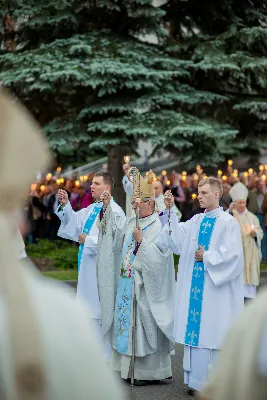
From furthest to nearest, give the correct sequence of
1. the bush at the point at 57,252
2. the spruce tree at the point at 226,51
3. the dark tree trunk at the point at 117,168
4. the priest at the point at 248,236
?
the spruce tree at the point at 226,51
the dark tree trunk at the point at 117,168
the bush at the point at 57,252
the priest at the point at 248,236

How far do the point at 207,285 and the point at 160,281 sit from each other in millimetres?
843

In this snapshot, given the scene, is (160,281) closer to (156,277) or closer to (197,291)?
(156,277)

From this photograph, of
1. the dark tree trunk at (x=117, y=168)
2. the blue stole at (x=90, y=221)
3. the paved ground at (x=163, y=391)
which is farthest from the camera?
the dark tree trunk at (x=117, y=168)

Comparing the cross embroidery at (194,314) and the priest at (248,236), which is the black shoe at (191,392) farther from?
the priest at (248,236)

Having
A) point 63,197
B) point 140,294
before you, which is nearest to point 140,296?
point 140,294

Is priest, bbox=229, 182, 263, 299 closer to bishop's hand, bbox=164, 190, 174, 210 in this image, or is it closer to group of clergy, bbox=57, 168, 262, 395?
group of clergy, bbox=57, 168, 262, 395

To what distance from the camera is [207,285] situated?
8.55m

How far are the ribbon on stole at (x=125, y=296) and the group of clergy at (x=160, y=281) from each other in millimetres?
10

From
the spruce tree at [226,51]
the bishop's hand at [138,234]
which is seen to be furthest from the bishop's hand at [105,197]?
the spruce tree at [226,51]

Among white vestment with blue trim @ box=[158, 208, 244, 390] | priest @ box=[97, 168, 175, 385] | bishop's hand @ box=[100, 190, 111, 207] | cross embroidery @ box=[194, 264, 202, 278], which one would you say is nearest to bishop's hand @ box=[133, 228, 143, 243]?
priest @ box=[97, 168, 175, 385]

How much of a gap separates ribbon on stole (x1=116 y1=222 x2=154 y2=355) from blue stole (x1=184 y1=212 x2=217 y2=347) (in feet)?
2.56

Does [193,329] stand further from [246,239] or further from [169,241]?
[246,239]

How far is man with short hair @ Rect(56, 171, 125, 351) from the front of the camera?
10.1 m

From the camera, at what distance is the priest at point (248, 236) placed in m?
14.9
